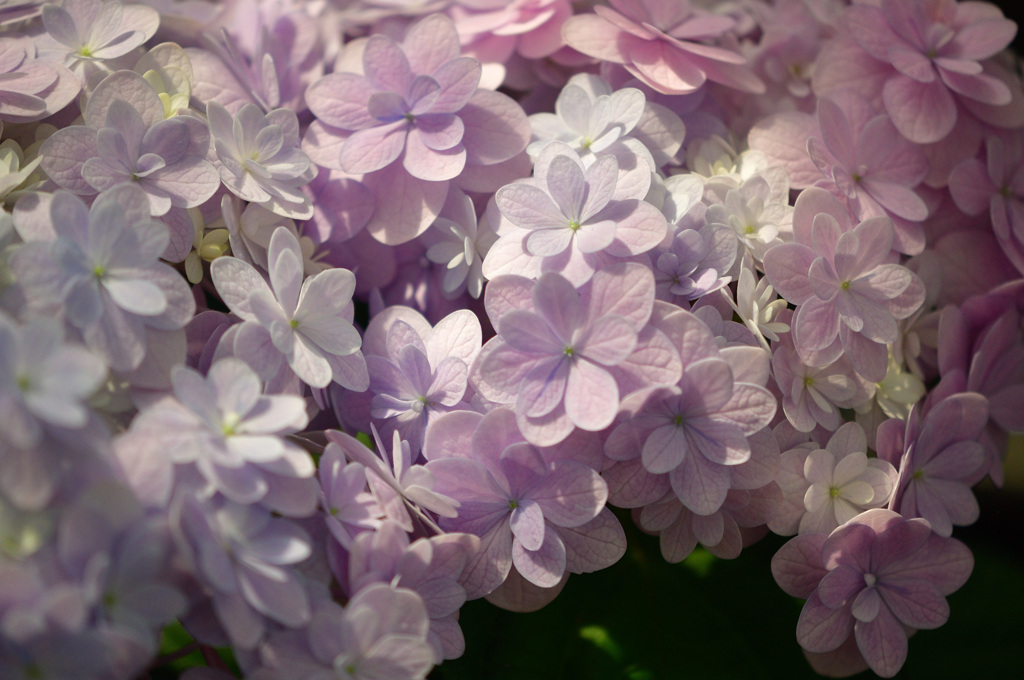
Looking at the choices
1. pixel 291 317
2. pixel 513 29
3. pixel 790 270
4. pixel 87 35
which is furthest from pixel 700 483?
pixel 87 35

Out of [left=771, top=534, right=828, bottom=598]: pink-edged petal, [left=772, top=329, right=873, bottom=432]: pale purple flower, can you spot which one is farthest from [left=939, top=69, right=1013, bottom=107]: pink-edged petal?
Result: [left=771, top=534, right=828, bottom=598]: pink-edged petal

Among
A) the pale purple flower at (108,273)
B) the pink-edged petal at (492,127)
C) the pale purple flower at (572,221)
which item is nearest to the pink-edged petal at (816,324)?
the pale purple flower at (572,221)

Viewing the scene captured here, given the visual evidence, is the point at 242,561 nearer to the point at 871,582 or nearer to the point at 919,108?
the point at 871,582

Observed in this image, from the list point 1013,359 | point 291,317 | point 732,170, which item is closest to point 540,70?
point 732,170

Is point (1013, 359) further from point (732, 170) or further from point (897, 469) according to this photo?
point (732, 170)

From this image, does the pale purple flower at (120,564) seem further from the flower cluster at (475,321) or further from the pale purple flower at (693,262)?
the pale purple flower at (693,262)

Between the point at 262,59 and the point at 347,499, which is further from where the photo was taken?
the point at 262,59
